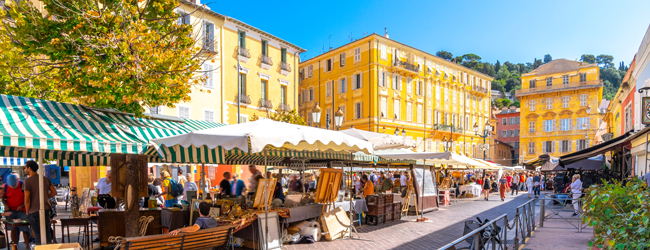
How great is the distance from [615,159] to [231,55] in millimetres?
20801

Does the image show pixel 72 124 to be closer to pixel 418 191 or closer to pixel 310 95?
pixel 418 191

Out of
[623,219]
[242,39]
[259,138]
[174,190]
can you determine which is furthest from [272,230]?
[242,39]

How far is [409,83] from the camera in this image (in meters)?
39.5

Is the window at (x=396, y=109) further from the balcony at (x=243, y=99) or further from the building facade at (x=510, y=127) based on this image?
the building facade at (x=510, y=127)

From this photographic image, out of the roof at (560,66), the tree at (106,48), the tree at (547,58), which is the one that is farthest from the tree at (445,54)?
the tree at (106,48)

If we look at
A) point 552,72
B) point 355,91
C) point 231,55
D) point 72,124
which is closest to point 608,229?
point 72,124

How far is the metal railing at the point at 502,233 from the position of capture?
4736 mm

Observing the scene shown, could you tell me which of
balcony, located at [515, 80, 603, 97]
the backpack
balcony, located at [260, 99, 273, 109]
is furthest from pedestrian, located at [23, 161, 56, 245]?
balcony, located at [515, 80, 603, 97]

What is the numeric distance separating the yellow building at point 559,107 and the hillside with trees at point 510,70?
151 ft

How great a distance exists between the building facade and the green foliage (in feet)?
250

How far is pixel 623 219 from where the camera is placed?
3.96m

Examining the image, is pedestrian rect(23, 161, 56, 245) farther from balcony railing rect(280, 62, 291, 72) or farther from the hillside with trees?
the hillside with trees

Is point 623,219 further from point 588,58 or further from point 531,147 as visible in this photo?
point 588,58

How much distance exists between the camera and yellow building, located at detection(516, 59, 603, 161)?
49062 mm
